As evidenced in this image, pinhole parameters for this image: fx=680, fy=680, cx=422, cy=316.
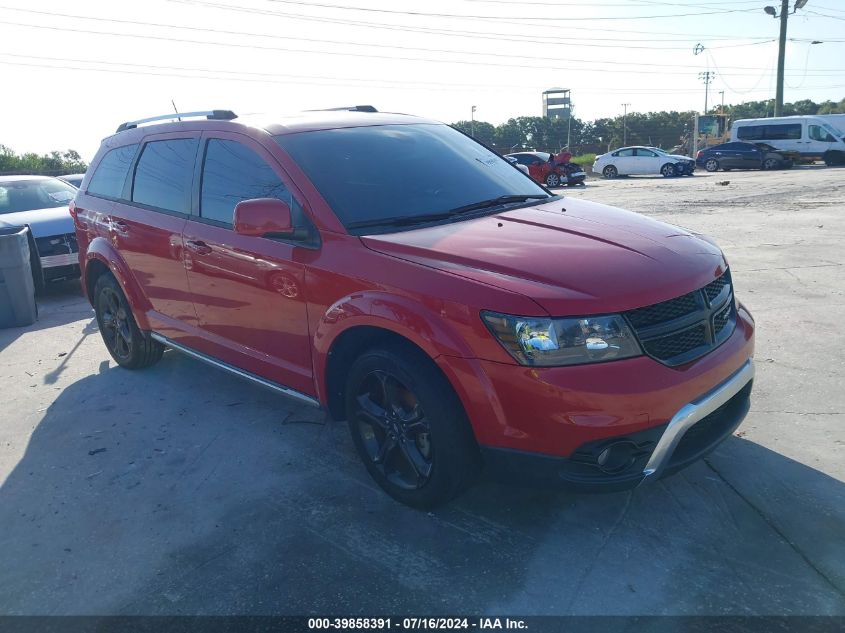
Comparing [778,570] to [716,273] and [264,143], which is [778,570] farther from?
[264,143]

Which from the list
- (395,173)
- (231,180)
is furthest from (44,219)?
(395,173)

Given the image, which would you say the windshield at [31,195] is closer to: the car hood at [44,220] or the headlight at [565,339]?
the car hood at [44,220]

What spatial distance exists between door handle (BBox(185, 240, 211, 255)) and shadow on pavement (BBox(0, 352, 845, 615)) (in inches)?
46.1

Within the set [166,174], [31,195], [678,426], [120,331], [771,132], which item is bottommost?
[120,331]

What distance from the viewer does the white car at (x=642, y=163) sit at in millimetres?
28562

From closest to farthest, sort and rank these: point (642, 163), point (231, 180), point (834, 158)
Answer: point (231, 180) < point (834, 158) < point (642, 163)

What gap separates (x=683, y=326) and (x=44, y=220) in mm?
8645

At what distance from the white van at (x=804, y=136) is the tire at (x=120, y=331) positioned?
30.8 metres

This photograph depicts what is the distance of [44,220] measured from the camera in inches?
350

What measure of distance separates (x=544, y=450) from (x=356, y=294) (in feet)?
3.67

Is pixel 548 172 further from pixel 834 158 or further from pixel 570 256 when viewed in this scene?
pixel 570 256

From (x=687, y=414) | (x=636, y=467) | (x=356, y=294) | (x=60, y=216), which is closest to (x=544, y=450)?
(x=636, y=467)

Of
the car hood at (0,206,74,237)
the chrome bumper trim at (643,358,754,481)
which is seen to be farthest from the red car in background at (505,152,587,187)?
the chrome bumper trim at (643,358,754,481)

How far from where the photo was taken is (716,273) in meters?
3.18
